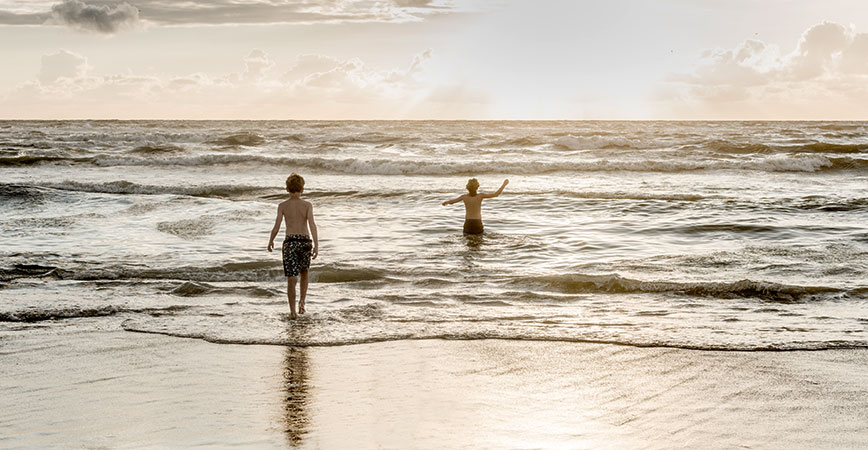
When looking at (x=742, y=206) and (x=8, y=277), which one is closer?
(x=8, y=277)

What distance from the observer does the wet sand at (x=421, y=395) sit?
4.70 metres

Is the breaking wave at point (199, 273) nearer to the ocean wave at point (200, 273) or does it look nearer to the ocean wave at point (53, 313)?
the ocean wave at point (200, 273)

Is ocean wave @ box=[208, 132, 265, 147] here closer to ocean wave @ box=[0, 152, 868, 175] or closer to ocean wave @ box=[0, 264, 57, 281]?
ocean wave @ box=[0, 152, 868, 175]

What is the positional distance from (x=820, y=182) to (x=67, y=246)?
21773 millimetres

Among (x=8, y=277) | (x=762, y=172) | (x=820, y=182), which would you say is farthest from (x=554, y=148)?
(x=8, y=277)

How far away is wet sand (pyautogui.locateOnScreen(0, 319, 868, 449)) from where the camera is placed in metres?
4.70

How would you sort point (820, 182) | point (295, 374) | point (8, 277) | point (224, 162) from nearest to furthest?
point (295, 374)
point (8, 277)
point (820, 182)
point (224, 162)

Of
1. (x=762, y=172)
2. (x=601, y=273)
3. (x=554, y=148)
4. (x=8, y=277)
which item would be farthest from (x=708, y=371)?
(x=554, y=148)

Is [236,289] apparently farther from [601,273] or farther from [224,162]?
[224,162]

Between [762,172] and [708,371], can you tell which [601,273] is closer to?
[708,371]

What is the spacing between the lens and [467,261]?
1156 centimetres

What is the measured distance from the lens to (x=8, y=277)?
1032 centimetres

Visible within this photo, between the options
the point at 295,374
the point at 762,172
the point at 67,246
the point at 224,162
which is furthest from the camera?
the point at 224,162

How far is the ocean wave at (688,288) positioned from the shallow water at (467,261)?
3 centimetres
